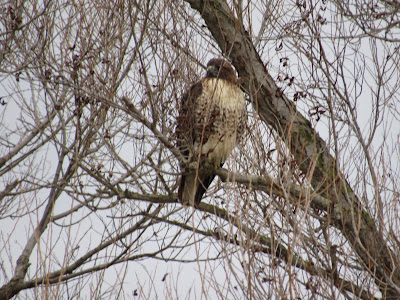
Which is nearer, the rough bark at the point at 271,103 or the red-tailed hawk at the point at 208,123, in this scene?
the red-tailed hawk at the point at 208,123

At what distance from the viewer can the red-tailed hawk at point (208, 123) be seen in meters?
4.41

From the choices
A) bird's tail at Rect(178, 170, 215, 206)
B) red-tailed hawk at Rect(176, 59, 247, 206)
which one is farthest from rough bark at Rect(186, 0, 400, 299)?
bird's tail at Rect(178, 170, 215, 206)

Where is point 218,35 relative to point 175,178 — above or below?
above

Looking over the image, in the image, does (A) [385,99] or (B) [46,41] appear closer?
(A) [385,99]

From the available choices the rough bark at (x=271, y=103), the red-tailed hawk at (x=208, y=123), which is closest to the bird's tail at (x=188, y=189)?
the red-tailed hawk at (x=208, y=123)

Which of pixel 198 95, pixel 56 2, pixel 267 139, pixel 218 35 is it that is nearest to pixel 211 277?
pixel 267 139

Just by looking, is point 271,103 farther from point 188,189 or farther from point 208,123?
point 188,189

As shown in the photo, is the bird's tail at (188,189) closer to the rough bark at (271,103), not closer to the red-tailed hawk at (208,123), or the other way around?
the red-tailed hawk at (208,123)

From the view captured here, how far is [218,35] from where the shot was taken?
5.23 meters

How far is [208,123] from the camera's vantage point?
4.64 metres

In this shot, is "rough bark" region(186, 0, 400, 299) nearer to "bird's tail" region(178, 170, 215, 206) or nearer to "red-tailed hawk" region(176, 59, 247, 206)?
"red-tailed hawk" region(176, 59, 247, 206)

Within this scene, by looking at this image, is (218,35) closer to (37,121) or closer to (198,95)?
(198,95)

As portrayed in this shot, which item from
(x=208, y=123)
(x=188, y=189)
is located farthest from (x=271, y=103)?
(x=188, y=189)

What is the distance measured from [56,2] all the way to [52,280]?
273 centimetres
